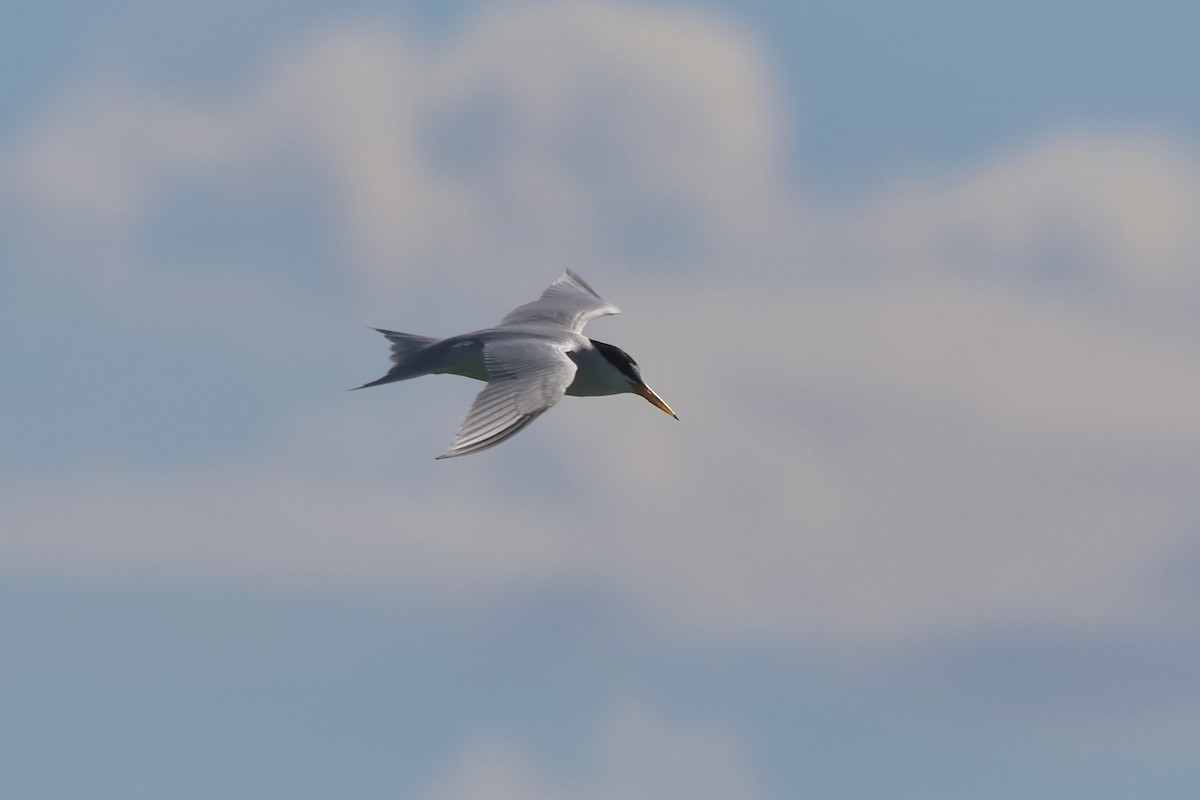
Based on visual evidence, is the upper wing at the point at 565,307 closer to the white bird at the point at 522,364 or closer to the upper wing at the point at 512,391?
the white bird at the point at 522,364

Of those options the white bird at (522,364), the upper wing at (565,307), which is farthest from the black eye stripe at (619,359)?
the upper wing at (565,307)

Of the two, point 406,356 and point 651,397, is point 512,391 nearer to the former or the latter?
point 406,356

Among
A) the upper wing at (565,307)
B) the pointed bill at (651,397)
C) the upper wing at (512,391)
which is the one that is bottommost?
the upper wing at (512,391)

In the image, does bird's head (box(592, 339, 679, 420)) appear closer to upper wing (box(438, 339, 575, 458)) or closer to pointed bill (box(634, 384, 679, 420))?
pointed bill (box(634, 384, 679, 420))

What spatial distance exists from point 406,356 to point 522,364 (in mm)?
2545

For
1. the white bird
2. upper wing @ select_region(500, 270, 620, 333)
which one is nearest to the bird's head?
the white bird

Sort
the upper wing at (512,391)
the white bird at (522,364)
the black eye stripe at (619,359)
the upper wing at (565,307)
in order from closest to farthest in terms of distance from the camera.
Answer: the upper wing at (512,391) < the white bird at (522,364) < the black eye stripe at (619,359) < the upper wing at (565,307)

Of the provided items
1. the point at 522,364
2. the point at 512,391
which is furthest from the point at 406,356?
the point at 512,391

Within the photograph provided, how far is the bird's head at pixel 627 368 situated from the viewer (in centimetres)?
2350

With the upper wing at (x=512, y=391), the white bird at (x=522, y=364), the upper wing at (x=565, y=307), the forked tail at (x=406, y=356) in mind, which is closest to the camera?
the upper wing at (x=512, y=391)

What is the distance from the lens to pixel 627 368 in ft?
77.6

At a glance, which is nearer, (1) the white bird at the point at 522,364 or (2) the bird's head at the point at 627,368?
(1) the white bird at the point at 522,364

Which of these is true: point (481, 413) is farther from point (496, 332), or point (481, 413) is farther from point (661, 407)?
point (661, 407)

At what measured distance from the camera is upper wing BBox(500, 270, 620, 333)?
2547 cm
